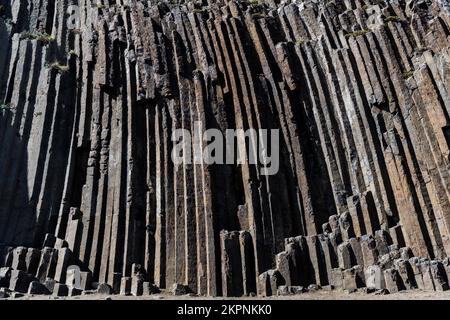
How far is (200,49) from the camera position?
2439 centimetres

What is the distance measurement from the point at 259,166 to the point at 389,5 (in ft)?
30.8

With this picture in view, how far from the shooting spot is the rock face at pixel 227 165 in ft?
61.2

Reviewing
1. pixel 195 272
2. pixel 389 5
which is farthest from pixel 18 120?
pixel 389 5

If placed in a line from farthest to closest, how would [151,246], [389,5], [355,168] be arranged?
[389,5] < [355,168] < [151,246]

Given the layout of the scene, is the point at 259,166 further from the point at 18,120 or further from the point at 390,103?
the point at 18,120

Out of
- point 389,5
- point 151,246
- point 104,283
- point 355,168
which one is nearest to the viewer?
point 104,283

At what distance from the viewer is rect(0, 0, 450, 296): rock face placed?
18.7m

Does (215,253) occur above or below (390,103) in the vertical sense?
below

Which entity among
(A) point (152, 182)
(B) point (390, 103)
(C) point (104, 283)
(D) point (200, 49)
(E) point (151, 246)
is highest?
(D) point (200, 49)

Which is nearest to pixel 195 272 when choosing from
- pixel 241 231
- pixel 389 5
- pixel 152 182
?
pixel 241 231

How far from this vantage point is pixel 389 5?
24.3 m

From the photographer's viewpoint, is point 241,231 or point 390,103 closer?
point 241,231

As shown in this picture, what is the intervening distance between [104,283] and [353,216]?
8617 millimetres

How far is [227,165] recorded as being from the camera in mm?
21375
